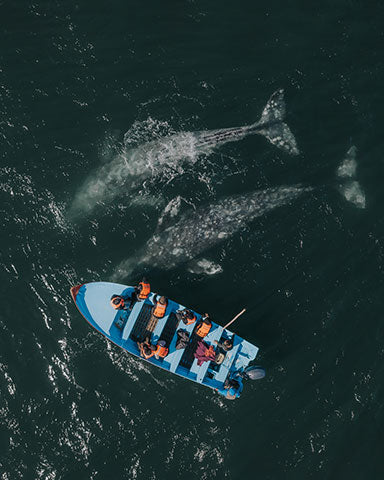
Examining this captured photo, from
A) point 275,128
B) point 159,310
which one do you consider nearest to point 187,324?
point 159,310

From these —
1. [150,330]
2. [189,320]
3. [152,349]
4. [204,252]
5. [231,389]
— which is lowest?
[231,389]

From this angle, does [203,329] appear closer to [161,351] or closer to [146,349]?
[161,351]

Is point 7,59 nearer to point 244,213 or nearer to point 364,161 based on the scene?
point 244,213

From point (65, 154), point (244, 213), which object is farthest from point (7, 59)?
point (244, 213)

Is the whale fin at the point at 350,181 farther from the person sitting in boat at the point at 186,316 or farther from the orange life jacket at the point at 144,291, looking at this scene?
the orange life jacket at the point at 144,291

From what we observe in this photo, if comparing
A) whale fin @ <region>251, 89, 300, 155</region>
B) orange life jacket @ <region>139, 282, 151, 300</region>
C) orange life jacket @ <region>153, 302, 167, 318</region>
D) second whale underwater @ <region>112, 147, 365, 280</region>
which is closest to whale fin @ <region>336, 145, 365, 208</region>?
second whale underwater @ <region>112, 147, 365, 280</region>

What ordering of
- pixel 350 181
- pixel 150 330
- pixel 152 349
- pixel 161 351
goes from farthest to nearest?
1. pixel 350 181
2. pixel 150 330
3. pixel 161 351
4. pixel 152 349
